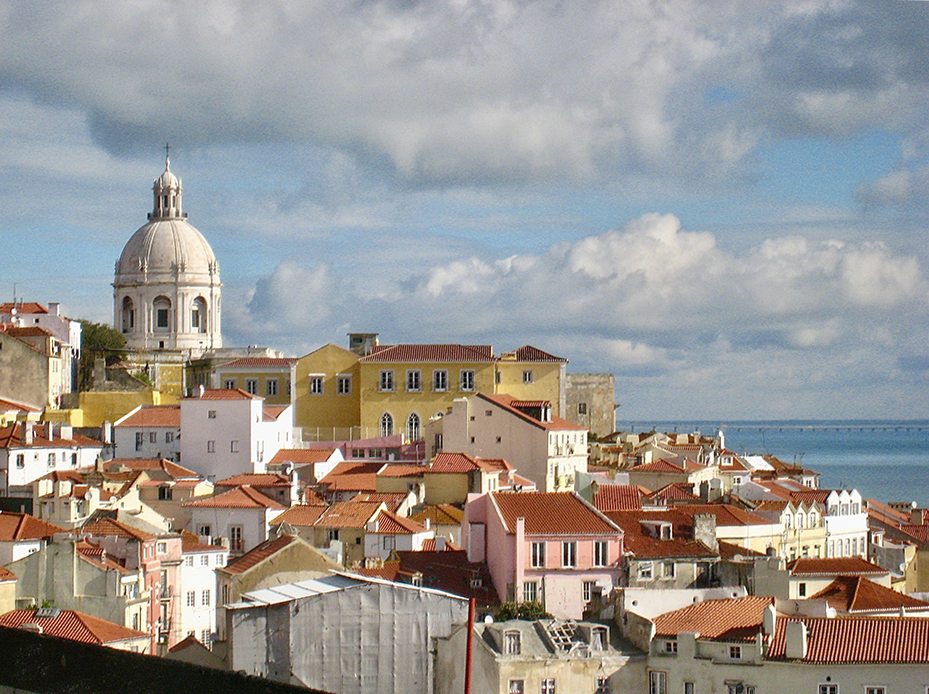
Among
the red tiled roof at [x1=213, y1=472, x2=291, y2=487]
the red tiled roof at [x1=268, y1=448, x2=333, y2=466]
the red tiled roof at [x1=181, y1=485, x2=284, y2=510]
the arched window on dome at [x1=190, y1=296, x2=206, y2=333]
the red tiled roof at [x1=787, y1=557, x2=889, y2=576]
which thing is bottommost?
the red tiled roof at [x1=787, y1=557, x2=889, y2=576]

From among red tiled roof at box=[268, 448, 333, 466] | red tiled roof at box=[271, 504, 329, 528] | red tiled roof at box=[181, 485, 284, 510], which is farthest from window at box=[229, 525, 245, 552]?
red tiled roof at box=[268, 448, 333, 466]

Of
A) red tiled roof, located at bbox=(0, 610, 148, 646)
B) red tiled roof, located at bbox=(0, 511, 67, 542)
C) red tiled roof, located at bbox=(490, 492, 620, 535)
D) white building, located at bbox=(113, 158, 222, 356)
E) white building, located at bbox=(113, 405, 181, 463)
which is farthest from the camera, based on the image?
white building, located at bbox=(113, 158, 222, 356)

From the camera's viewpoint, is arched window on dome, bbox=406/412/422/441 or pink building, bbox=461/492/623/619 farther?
arched window on dome, bbox=406/412/422/441

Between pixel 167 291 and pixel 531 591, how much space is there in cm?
3536

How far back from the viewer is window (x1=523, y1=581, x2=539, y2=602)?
879 inches

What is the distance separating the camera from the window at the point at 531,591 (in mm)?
22328

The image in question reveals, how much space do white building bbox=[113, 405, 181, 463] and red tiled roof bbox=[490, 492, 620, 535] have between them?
1470 centimetres

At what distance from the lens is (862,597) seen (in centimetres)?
2069

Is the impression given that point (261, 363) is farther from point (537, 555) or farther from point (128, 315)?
point (537, 555)

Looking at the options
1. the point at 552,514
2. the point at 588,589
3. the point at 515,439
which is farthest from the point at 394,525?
the point at 515,439

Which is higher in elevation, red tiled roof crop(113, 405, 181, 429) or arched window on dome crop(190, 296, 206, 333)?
arched window on dome crop(190, 296, 206, 333)

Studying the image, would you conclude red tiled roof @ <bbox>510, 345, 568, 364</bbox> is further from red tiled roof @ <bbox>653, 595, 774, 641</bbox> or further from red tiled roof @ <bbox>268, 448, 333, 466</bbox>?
red tiled roof @ <bbox>653, 595, 774, 641</bbox>

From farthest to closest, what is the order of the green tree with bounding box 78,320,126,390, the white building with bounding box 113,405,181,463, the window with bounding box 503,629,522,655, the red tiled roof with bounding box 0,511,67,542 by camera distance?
1. the green tree with bounding box 78,320,126,390
2. the white building with bounding box 113,405,181,463
3. the red tiled roof with bounding box 0,511,67,542
4. the window with bounding box 503,629,522,655

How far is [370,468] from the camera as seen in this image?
35375 mm
